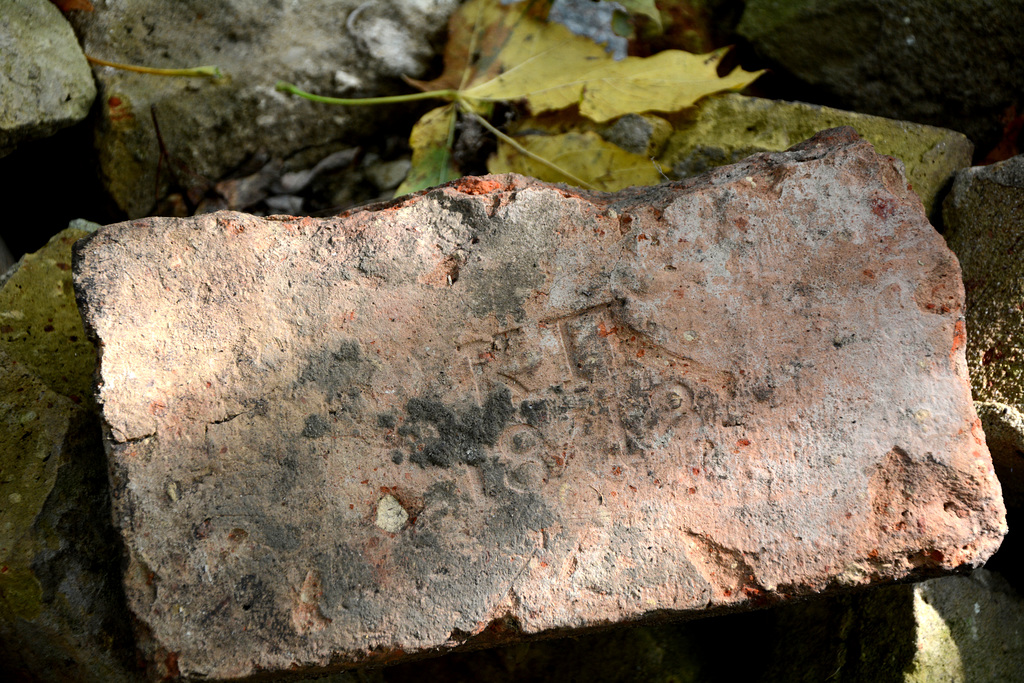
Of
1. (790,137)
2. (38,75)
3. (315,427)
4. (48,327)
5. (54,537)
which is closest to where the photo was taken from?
(315,427)

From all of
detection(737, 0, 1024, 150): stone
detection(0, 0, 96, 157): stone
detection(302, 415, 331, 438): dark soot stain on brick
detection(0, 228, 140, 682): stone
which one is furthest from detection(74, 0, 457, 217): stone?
detection(302, 415, 331, 438): dark soot stain on brick

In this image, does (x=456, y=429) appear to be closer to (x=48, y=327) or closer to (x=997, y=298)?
(x=48, y=327)

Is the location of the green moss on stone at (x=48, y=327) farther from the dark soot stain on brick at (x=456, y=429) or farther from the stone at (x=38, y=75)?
the dark soot stain on brick at (x=456, y=429)

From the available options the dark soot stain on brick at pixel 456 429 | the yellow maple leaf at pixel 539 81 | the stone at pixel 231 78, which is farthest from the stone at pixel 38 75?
the dark soot stain on brick at pixel 456 429

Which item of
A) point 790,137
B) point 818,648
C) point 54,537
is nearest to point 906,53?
point 790,137

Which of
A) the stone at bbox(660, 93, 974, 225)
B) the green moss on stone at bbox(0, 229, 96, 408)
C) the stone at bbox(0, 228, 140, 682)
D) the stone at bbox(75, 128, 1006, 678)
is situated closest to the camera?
the stone at bbox(75, 128, 1006, 678)

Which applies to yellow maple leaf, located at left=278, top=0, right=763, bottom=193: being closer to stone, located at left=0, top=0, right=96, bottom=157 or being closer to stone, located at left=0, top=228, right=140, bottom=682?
stone, located at left=0, top=0, right=96, bottom=157
